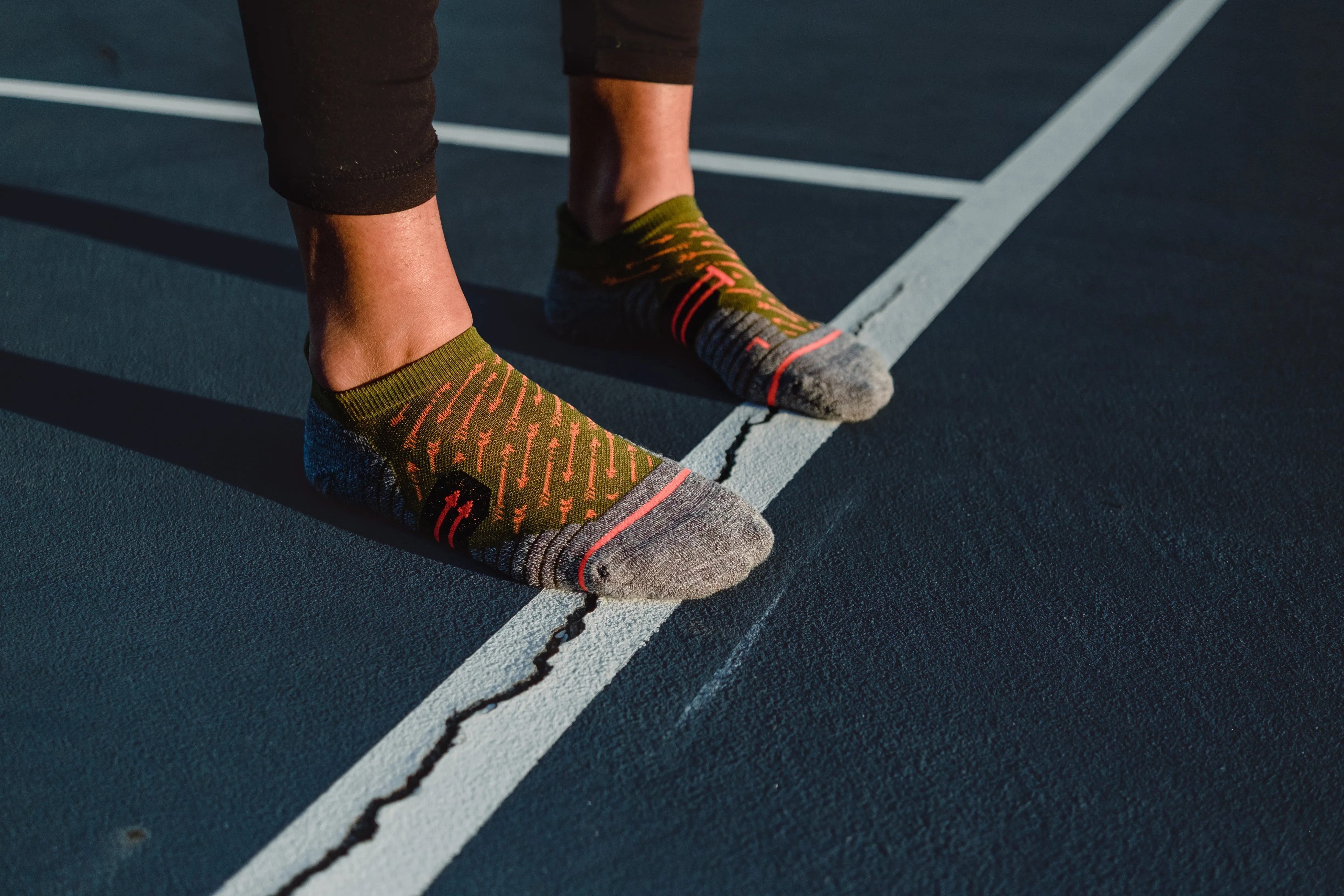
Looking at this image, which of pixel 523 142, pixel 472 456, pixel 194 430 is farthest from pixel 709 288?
pixel 523 142

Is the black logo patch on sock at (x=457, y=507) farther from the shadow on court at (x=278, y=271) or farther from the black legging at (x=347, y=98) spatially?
the shadow on court at (x=278, y=271)

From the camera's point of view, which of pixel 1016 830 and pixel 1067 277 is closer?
pixel 1016 830

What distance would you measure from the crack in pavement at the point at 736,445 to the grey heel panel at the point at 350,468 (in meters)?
0.45

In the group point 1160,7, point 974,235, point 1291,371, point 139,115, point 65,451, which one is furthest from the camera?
point 1160,7

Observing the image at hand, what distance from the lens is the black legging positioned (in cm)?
115

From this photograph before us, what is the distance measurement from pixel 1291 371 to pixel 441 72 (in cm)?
290

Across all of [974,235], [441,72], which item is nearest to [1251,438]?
[974,235]

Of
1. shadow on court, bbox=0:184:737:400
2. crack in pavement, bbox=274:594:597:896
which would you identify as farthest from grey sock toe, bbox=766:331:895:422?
crack in pavement, bbox=274:594:597:896

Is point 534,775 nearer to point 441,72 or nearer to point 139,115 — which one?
point 139,115

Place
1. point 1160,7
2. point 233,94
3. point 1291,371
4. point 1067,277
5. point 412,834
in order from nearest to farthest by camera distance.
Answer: point 412,834, point 1291,371, point 1067,277, point 233,94, point 1160,7

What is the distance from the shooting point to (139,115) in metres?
3.25

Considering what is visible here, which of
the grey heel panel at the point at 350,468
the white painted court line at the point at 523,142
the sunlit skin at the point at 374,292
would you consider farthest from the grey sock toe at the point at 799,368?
the white painted court line at the point at 523,142

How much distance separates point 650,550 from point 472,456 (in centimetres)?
26

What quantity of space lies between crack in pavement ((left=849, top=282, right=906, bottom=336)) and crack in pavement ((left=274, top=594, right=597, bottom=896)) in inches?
36.3
